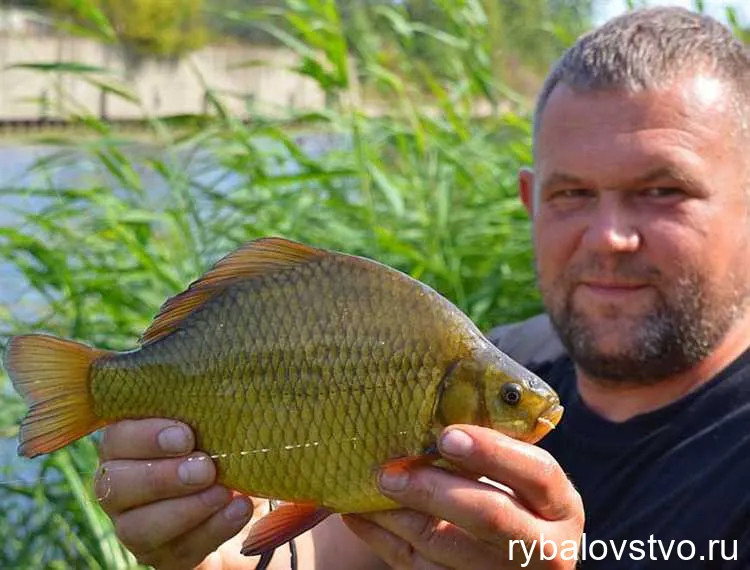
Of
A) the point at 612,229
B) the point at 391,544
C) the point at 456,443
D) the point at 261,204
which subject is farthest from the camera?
the point at 261,204

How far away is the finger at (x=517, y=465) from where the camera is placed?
1010 millimetres

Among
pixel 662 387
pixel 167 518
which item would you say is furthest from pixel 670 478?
pixel 167 518

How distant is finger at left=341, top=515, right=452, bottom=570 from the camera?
1222 millimetres

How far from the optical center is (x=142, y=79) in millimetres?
5672

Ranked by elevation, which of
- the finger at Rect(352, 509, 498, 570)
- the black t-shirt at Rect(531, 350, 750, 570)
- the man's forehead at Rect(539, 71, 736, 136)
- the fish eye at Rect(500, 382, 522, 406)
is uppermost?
the man's forehead at Rect(539, 71, 736, 136)

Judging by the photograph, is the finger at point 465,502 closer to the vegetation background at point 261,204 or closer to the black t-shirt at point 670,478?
the black t-shirt at point 670,478

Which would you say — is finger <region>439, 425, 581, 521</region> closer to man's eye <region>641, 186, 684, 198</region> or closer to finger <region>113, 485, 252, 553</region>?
finger <region>113, 485, 252, 553</region>

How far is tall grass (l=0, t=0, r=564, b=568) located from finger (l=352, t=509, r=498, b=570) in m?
1.10

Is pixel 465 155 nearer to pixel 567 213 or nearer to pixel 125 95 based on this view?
pixel 125 95

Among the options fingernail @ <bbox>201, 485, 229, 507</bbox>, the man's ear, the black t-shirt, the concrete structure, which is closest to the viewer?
fingernail @ <bbox>201, 485, 229, 507</bbox>

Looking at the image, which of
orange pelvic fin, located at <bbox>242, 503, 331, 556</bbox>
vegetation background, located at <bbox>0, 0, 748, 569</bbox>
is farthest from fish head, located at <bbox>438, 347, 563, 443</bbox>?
vegetation background, located at <bbox>0, 0, 748, 569</bbox>

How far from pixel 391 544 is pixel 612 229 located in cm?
71

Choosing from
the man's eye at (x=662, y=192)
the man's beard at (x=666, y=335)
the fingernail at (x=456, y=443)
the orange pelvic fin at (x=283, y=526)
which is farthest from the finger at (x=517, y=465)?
the man's eye at (x=662, y=192)

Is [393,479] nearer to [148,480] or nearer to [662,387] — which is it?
[148,480]
